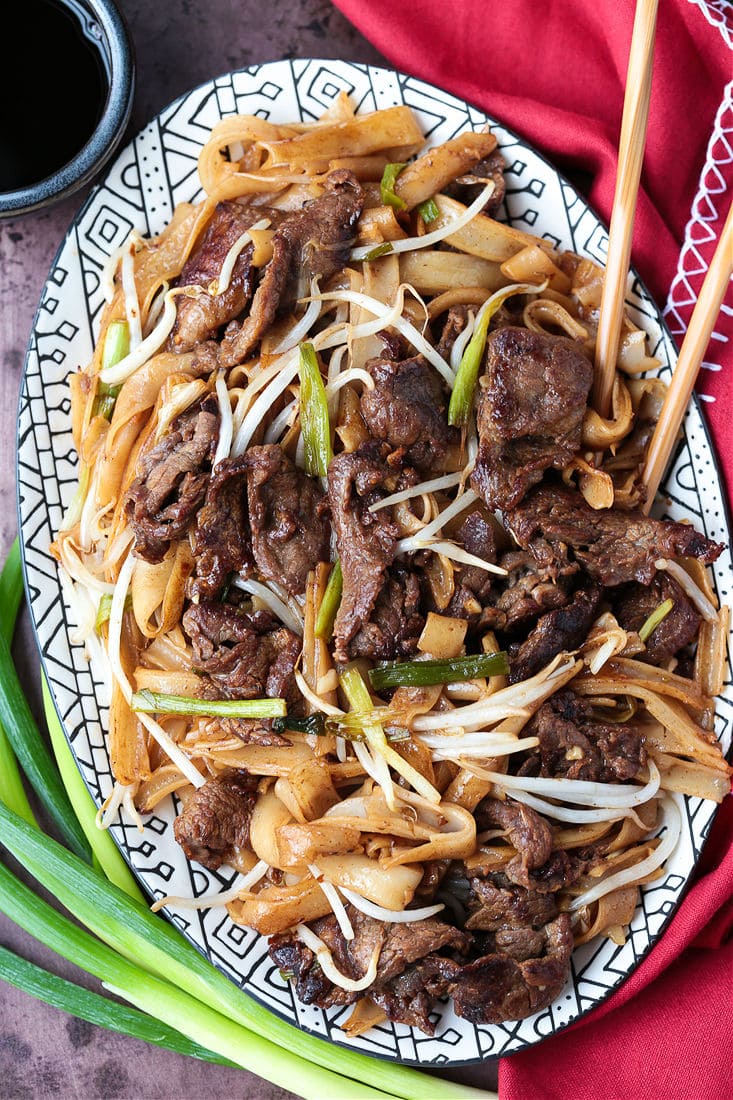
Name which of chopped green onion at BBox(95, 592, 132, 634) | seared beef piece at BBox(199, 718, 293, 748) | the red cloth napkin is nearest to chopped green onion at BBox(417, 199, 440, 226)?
the red cloth napkin

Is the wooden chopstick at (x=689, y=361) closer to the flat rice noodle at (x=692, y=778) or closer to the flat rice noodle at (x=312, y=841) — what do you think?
the flat rice noodle at (x=692, y=778)

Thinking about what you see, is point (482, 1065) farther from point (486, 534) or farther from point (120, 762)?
point (486, 534)

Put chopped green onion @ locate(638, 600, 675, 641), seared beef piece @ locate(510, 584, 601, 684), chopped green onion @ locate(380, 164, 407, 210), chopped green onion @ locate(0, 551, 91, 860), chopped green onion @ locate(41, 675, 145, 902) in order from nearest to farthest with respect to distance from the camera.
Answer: seared beef piece @ locate(510, 584, 601, 684)
chopped green onion @ locate(638, 600, 675, 641)
chopped green onion @ locate(380, 164, 407, 210)
chopped green onion @ locate(41, 675, 145, 902)
chopped green onion @ locate(0, 551, 91, 860)

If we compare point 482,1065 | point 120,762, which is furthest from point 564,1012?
point 120,762

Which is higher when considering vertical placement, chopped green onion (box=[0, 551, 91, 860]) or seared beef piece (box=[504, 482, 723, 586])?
seared beef piece (box=[504, 482, 723, 586])

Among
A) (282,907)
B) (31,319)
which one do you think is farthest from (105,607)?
(31,319)

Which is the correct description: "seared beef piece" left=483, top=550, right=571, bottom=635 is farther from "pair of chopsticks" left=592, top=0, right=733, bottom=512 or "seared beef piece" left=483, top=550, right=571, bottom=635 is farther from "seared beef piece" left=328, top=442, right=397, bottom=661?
"pair of chopsticks" left=592, top=0, right=733, bottom=512
